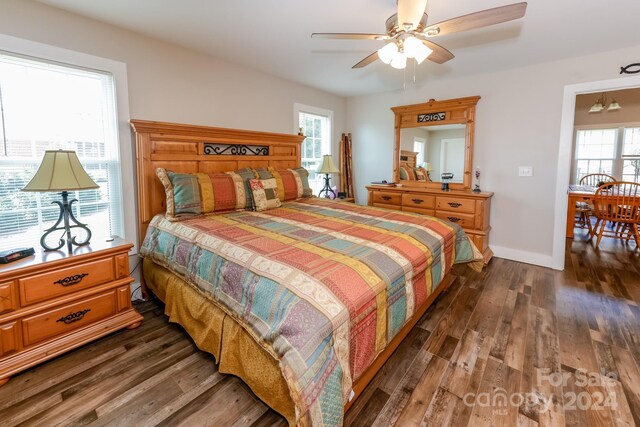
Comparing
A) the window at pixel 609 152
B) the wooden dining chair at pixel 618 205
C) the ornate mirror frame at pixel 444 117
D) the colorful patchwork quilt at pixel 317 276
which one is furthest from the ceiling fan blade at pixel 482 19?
the window at pixel 609 152

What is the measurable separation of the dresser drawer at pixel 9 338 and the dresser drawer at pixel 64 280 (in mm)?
137

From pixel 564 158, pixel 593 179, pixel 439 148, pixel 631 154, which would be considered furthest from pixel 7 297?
pixel 631 154

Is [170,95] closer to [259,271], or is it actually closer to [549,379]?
[259,271]

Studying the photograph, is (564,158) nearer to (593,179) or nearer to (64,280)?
(593,179)

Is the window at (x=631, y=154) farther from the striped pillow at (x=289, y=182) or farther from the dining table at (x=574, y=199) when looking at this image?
the striped pillow at (x=289, y=182)

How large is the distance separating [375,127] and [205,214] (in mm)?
3368

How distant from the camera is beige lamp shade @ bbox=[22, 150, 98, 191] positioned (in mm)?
1872

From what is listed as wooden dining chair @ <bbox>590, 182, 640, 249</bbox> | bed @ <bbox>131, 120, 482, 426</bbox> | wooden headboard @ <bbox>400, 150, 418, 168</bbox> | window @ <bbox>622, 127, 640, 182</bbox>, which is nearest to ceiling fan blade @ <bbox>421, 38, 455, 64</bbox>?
bed @ <bbox>131, 120, 482, 426</bbox>

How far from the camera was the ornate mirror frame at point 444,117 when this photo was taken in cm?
398

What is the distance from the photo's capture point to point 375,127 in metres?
4.98

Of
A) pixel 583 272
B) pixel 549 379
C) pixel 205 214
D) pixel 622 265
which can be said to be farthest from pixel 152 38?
pixel 622 265

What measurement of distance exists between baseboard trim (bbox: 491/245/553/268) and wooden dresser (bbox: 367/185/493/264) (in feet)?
0.40

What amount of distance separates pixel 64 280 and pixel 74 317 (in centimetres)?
27

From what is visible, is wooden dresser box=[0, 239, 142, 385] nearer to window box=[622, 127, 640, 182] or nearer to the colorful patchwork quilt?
the colorful patchwork quilt
